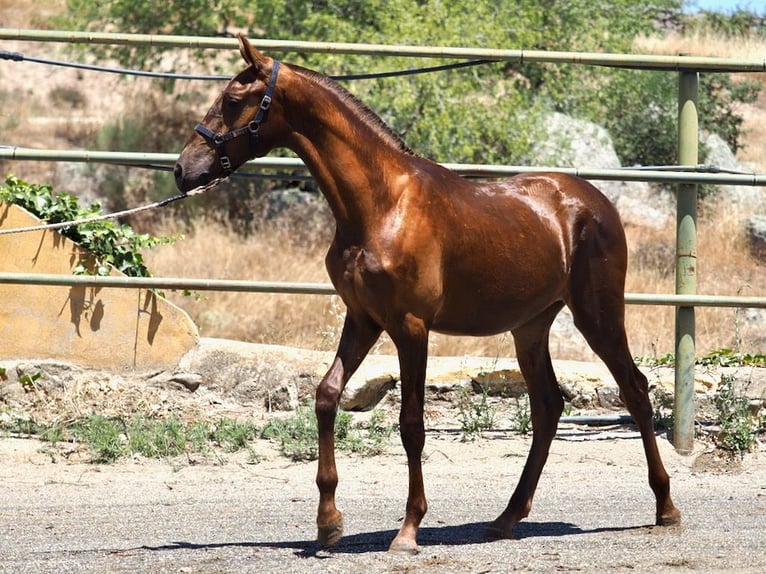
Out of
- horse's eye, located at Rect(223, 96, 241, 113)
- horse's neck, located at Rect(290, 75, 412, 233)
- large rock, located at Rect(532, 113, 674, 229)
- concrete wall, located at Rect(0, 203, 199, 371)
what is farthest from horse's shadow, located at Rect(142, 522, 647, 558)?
large rock, located at Rect(532, 113, 674, 229)

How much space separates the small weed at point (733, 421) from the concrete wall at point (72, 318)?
334cm

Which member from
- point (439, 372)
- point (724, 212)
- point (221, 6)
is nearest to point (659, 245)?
point (724, 212)

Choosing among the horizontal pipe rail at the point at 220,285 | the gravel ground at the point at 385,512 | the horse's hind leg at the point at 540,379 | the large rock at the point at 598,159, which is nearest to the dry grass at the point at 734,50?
the large rock at the point at 598,159

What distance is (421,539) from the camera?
5.12 meters

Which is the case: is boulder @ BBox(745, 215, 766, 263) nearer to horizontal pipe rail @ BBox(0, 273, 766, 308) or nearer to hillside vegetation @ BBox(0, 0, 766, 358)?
hillside vegetation @ BBox(0, 0, 766, 358)

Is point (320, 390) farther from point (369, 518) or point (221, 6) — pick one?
point (221, 6)

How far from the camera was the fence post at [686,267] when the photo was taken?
6.84 m

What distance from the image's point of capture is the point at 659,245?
1770 centimetres

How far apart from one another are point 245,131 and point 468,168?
198cm

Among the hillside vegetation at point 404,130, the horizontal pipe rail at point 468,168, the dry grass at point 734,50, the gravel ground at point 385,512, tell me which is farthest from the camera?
the dry grass at point 734,50

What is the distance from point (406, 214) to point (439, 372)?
→ 8.97 feet

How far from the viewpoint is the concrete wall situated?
292 inches

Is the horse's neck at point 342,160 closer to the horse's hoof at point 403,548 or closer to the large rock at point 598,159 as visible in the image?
the horse's hoof at point 403,548

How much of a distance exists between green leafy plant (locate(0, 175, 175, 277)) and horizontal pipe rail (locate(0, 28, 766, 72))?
1.33 meters
